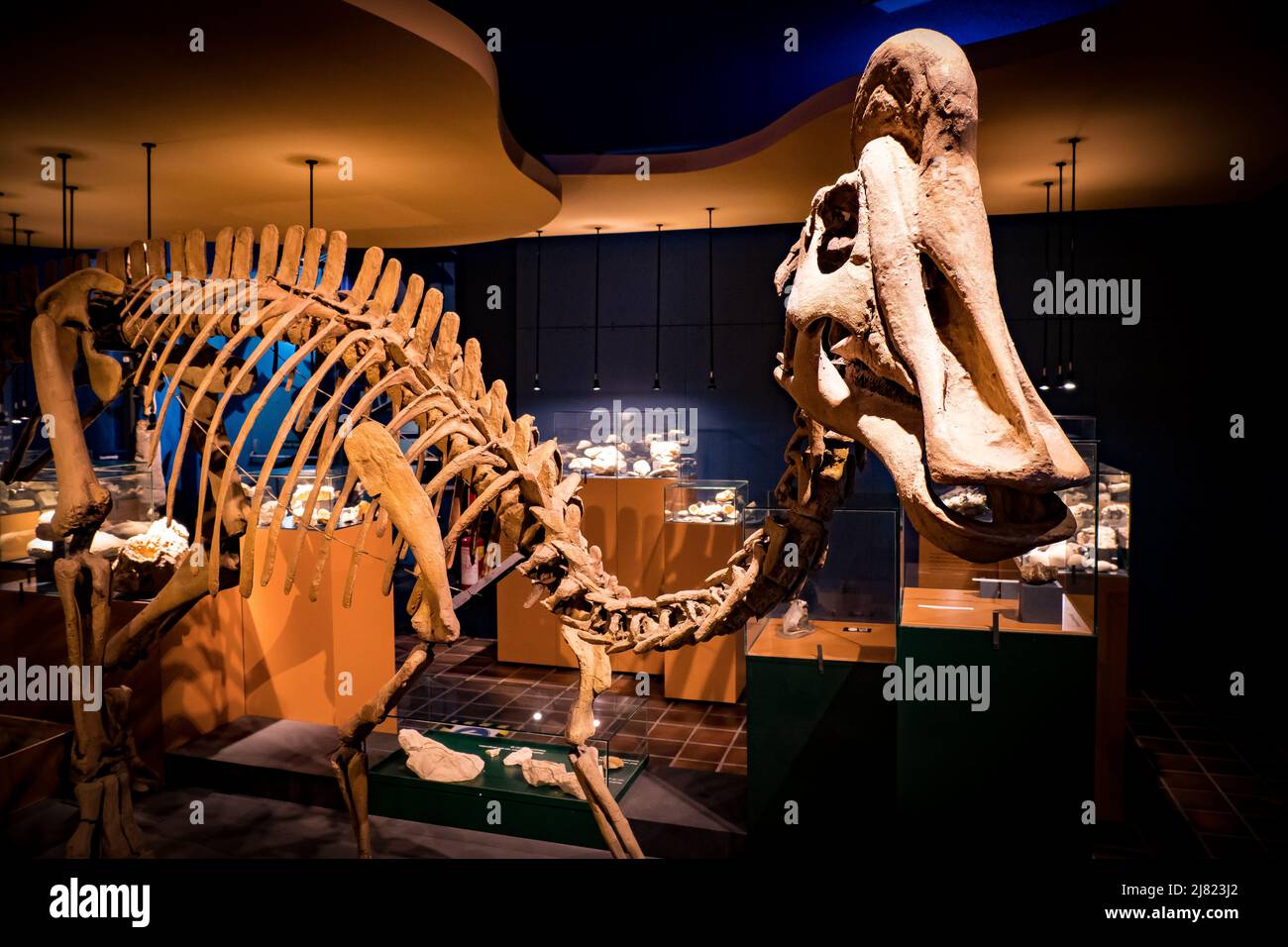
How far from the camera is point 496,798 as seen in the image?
4.73 meters

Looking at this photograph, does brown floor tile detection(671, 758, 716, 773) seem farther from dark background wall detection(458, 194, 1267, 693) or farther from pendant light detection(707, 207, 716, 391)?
pendant light detection(707, 207, 716, 391)

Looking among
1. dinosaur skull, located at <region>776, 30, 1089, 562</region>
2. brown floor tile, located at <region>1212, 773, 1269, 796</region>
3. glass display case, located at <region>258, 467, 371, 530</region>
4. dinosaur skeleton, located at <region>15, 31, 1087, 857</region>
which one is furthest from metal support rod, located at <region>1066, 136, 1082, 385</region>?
glass display case, located at <region>258, 467, 371, 530</region>

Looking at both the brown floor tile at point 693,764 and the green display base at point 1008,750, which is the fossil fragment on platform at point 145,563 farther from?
the green display base at point 1008,750

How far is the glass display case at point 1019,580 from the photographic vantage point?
4070 millimetres

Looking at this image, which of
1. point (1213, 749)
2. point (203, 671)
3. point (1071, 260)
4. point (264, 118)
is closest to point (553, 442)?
point (264, 118)

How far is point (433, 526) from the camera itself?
345cm

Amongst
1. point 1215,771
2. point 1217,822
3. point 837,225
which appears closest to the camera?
point 837,225

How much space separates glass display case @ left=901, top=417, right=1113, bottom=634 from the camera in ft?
13.4

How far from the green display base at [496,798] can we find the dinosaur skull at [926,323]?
10.4ft

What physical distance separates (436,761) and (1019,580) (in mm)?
3167

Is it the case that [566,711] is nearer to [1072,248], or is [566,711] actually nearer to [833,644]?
[833,644]

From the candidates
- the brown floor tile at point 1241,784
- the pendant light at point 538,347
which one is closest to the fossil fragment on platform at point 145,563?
the pendant light at point 538,347
